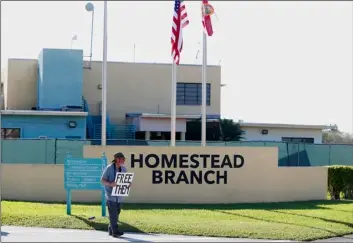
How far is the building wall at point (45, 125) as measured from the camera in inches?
1543

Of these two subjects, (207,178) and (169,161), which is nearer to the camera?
(169,161)

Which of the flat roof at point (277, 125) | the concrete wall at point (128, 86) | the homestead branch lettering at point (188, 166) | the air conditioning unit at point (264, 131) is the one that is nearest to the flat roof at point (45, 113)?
the concrete wall at point (128, 86)

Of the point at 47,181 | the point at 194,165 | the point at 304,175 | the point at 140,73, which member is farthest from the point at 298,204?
the point at 140,73

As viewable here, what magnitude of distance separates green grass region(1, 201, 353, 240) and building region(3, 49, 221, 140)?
21097mm

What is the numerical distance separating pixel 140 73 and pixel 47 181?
24822mm

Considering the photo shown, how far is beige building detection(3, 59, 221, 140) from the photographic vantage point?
1705 inches

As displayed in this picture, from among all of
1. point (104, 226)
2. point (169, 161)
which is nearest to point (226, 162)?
point (169, 161)

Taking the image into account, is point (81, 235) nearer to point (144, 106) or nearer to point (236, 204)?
point (236, 204)

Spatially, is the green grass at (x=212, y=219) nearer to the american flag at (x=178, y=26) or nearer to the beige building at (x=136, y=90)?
the american flag at (x=178, y=26)

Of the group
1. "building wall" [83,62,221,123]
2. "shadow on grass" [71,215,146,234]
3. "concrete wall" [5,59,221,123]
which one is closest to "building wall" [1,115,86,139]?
"concrete wall" [5,59,221,123]

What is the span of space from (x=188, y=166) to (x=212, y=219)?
4840 millimetres

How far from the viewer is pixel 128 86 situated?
45.1 metres

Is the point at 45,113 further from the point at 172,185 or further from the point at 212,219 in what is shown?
the point at 212,219

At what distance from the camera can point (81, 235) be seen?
533 inches
